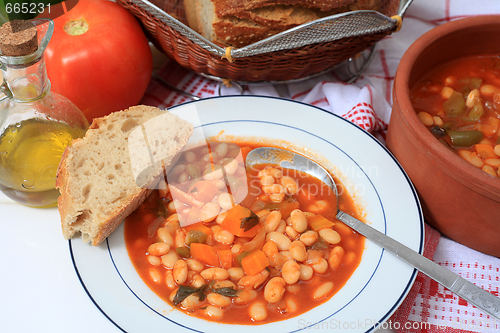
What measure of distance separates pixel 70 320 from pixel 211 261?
56 cm

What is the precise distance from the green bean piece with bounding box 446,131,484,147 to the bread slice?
46.9 inches

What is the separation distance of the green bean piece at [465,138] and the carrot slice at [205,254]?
1.13 meters

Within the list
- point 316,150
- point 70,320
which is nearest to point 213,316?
point 70,320

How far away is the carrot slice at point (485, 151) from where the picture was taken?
5.78ft

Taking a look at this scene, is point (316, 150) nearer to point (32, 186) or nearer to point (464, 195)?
point (464, 195)

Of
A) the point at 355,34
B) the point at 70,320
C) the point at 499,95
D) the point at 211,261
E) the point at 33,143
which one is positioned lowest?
the point at 70,320

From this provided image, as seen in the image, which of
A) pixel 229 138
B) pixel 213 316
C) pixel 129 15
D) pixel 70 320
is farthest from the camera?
pixel 129 15

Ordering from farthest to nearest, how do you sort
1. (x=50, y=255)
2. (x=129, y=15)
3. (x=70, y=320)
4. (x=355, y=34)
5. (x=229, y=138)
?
(x=129, y=15) → (x=229, y=138) → (x=355, y=34) → (x=50, y=255) → (x=70, y=320)

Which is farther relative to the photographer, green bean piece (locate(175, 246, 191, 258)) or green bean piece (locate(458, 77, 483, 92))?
green bean piece (locate(458, 77, 483, 92))

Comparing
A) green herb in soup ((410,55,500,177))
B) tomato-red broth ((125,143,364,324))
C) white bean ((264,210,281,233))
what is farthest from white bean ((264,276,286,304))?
green herb in soup ((410,55,500,177))

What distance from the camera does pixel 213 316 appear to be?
144 centimetres

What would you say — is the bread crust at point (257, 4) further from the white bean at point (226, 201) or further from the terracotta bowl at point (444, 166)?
the white bean at point (226, 201)

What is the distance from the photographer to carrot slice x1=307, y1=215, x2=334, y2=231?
1.72 meters

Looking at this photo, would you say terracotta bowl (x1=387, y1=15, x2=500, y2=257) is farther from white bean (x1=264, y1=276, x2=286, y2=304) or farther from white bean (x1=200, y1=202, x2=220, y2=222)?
white bean (x1=200, y1=202, x2=220, y2=222)
